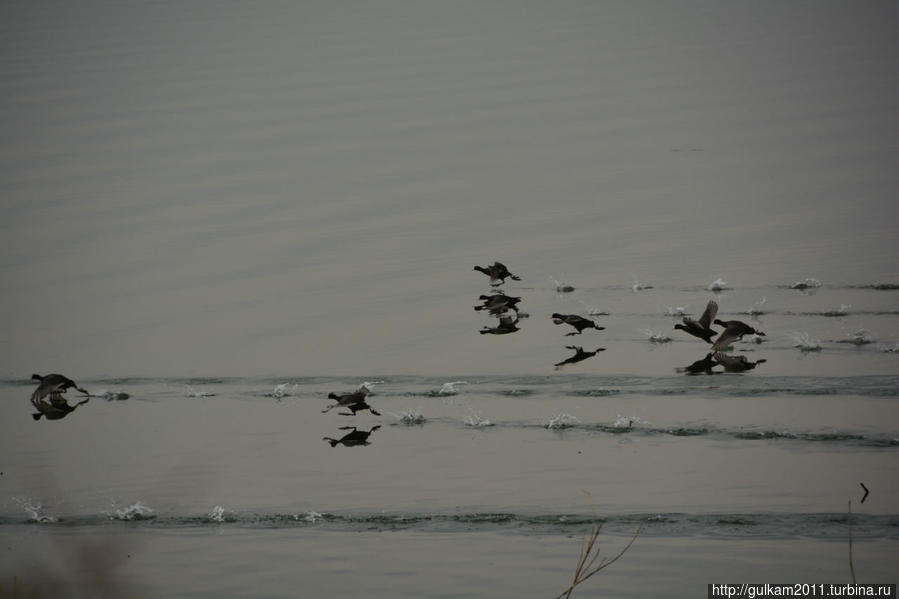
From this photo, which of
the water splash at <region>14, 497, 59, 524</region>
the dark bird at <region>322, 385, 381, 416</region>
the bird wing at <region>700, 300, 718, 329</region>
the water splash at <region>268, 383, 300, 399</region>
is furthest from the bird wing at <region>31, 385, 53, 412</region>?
the bird wing at <region>700, 300, 718, 329</region>

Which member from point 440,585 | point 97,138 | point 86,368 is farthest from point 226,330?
point 97,138

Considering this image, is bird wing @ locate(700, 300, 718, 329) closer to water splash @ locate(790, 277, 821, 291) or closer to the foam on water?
the foam on water

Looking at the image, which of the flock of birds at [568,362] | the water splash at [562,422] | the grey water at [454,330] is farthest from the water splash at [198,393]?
the water splash at [562,422]

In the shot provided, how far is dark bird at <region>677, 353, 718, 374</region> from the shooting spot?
1114cm

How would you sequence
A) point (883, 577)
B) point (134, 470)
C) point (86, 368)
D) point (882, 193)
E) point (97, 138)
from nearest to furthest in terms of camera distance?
point (883, 577)
point (134, 470)
point (86, 368)
point (882, 193)
point (97, 138)

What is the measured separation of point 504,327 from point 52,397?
4571 millimetres

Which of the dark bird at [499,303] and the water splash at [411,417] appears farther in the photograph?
the dark bird at [499,303]

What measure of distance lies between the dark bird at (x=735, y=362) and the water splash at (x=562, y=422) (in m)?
1.70

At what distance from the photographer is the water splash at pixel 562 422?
33.5 feet

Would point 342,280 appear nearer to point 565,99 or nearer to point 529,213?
point 529,213

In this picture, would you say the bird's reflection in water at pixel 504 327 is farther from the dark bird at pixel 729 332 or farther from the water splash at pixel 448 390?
the dark bird at pixel 729 332

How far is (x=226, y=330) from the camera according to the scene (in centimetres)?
1358

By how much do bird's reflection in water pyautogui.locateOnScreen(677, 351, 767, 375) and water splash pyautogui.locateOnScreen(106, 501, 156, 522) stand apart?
486cm

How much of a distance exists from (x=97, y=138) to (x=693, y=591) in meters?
19.4
